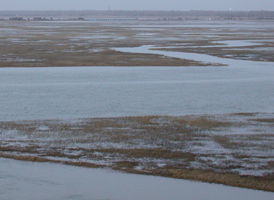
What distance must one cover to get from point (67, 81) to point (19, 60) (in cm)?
939

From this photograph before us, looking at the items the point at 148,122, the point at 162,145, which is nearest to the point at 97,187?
the point at 162,145

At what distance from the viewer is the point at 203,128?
45.7 feet

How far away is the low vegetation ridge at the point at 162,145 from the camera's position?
33.8 ft

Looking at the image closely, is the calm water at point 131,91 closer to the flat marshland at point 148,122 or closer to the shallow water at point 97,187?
the flat marshland at point 148,122

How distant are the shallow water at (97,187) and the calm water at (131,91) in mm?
5303

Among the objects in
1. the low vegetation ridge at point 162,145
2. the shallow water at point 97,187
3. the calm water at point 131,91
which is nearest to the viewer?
the shallow water at point 97,187

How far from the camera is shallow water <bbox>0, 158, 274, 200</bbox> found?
29.9 ft

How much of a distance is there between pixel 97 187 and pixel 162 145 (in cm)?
304

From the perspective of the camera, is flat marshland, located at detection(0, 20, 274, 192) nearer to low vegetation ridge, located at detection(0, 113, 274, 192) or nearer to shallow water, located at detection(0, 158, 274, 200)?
low vegetation ridge, located at detection(0, 113, 274, 192)

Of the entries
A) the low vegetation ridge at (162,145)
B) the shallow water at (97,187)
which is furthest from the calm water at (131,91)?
the shallow water at (97,187)

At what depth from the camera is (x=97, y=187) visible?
31.4 ft

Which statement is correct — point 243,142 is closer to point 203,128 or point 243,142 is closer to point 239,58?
point 203,128

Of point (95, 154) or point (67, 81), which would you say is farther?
point (67, 81)

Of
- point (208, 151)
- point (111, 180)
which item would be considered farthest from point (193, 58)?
point (111, 180)
